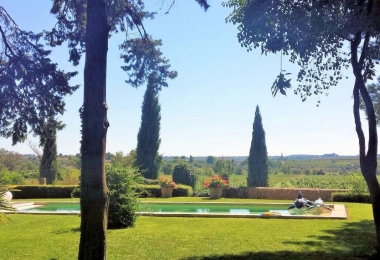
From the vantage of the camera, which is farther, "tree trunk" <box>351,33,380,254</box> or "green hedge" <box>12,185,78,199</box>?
"green hedge" <box>12,185,78,199</box>

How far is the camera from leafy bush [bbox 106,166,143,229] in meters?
9.95

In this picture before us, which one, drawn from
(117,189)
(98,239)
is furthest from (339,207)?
(98,239)

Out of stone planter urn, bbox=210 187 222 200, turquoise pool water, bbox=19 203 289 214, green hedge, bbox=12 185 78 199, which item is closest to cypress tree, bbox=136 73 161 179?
green hedge, bbox=12 185 78 199

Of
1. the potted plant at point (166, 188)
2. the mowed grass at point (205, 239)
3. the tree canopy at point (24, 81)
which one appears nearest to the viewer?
the mowed grass at point (205, 239)

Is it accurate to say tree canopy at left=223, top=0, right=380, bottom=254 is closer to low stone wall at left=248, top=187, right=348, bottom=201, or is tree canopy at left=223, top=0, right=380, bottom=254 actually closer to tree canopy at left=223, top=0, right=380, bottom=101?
tree canopy at left=223, top=0, right=380, bottom=101

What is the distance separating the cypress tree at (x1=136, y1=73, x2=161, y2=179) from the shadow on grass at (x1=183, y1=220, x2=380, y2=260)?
18.7 metres

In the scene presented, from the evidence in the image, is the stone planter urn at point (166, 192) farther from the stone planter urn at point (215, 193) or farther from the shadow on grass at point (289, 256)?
the shadow on grass at point (289, 256)

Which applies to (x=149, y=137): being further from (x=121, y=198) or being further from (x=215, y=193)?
(x=121, y=198)

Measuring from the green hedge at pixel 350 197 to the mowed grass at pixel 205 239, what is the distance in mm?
5784

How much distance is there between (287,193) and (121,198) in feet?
→ 37.9

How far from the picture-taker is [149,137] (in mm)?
27953

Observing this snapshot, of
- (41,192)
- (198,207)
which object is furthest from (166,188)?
(41,192)

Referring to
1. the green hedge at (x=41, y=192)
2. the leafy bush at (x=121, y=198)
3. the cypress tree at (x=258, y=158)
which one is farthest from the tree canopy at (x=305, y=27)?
the cypress tree at (x=258, y=158)

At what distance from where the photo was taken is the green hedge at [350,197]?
16.8 metres
